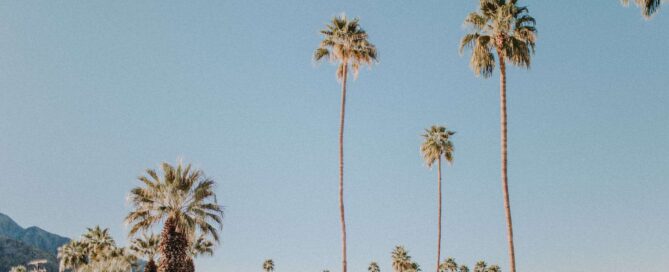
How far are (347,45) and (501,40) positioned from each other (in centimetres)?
1142

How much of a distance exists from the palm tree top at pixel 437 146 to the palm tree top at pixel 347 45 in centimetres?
2253

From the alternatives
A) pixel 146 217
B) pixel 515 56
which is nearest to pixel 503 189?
pixel 515 56

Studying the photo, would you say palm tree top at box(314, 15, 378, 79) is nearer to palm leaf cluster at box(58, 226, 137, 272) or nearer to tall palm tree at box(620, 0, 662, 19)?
tall palm tree at box(620, 0, 662, 19)

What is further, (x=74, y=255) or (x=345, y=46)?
(x=74, y=255)

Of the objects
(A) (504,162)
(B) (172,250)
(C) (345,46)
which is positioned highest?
(C) (345,46)

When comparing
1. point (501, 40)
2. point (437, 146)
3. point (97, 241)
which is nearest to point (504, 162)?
point (501, 40)

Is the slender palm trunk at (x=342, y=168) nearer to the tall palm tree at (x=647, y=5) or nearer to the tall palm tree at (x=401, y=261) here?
the tall palm tree at (x=647, y=5)

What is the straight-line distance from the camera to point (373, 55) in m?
33.3

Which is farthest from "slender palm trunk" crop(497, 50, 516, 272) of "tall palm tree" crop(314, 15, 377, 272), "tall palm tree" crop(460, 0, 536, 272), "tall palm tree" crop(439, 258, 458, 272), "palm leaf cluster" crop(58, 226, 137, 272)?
"tall palm tree" crop(439, 258, 458, 272)

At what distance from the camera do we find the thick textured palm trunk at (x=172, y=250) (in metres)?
26.5

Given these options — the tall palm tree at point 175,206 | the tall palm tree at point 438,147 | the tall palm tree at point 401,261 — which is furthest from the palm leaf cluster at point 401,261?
the tall palm tree at point 175,206

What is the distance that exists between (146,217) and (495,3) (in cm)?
2117

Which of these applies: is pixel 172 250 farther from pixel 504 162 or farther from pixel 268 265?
pixel 268 265

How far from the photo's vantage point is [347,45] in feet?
109
